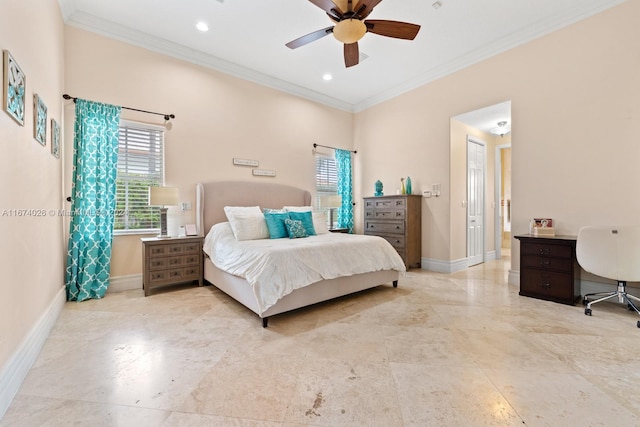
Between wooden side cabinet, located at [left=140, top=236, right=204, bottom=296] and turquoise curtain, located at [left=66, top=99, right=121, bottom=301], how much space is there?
449 mm

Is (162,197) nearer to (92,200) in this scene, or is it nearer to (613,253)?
(92,200)

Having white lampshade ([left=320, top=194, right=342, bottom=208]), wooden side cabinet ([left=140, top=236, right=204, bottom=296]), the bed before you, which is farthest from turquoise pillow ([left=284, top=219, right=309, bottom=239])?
white lampshade ([left=320, top=194, right=342, bottom=208])

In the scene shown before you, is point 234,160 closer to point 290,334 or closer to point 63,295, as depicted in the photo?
point 63,295

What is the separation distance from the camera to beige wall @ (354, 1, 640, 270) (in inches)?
115

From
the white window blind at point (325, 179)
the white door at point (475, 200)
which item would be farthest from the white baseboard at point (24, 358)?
the white door at point (475, 200)

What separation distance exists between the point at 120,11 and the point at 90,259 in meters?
2.92

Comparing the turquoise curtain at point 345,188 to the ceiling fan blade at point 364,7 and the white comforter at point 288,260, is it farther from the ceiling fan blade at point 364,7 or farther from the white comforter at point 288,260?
the ceiling fan blade at point 364,7

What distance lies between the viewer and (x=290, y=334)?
2348mm

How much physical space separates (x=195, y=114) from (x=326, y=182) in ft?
8.79

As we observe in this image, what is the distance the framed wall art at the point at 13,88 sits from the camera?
161cm

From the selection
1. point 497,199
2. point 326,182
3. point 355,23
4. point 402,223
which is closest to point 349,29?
point 355,23

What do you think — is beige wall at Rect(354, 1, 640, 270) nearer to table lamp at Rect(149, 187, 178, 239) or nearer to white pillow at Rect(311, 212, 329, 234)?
white pillow at Rect(311, 212, 329, 234)

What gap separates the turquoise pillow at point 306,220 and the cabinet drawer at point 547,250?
263 cm

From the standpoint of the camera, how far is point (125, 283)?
3.55 metres
